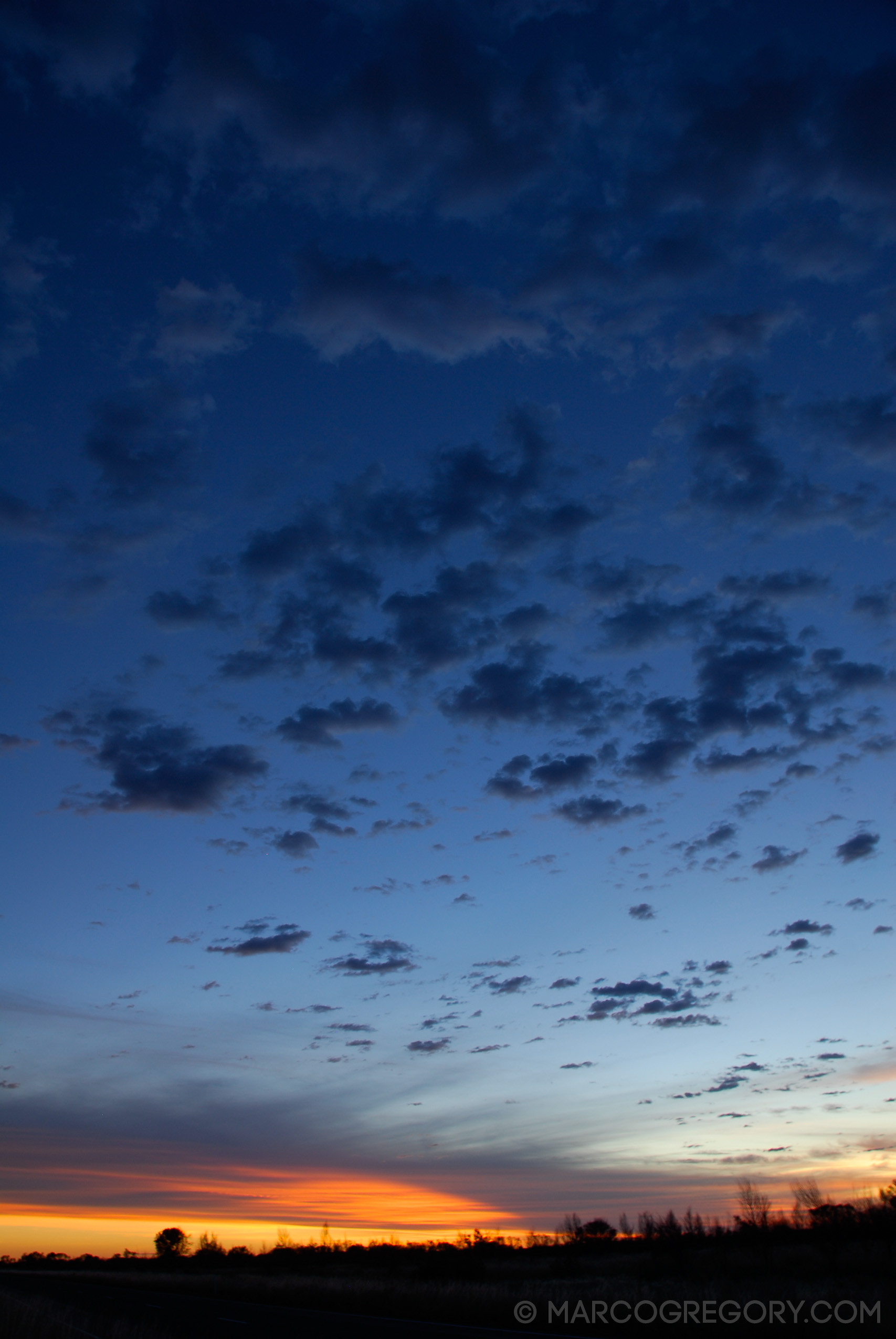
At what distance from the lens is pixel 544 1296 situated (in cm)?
3058

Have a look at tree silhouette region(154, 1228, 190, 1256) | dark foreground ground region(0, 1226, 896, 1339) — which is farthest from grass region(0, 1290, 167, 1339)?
tree silhouette region(154, 1228, 190, 1256)

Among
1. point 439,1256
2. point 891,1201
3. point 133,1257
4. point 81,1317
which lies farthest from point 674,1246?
point 133,1257

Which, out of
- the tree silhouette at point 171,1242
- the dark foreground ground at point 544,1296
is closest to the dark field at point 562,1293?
the dark foreground ground at point 544,1296

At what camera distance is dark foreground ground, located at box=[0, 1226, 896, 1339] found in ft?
68.8

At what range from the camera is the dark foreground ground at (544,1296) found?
20969 mm

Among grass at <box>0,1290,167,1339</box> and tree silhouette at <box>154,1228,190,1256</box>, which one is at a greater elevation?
grass at <box>0,1290,167,1339</box>

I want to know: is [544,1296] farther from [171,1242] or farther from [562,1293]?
[171,1242]

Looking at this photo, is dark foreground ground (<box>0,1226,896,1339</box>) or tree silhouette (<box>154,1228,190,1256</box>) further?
tree silhouette (<box>154,1228,190,1256</box>)

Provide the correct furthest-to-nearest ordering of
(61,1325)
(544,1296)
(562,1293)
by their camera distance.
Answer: (562,1293), (544,1296), (61,1325)

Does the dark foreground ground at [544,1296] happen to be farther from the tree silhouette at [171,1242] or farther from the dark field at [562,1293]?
the tree silhouette at [171,1242]

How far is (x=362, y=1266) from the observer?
67438 mm

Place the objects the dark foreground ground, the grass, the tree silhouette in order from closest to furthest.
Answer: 1. the grass
2. the dark foreground ground
3. the tree silhouette

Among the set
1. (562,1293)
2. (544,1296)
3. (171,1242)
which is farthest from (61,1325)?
(171,1242)

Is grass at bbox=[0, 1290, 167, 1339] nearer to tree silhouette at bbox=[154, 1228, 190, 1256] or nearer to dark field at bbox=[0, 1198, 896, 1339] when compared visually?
dark field at bbox=[0, 1198, 896, 1339]
